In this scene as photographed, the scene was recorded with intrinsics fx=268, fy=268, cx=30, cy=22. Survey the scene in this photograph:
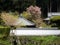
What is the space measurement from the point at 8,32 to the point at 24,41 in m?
1.40

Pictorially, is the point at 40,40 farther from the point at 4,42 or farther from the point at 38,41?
the point at 4,42

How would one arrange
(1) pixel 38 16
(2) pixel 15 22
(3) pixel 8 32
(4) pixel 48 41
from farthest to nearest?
1. (1) pixel 38 16
2. (2) pixel 15 22
3. (3) pixel 8 32
4. (4) pixel 48 41

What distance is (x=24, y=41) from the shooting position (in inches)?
584

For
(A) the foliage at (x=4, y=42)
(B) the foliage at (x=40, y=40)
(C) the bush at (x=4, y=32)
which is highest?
(C) the bush at (x=4, y=32)

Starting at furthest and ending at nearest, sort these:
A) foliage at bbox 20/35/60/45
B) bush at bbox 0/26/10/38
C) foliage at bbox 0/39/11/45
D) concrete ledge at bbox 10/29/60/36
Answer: concrete ledge at bbox 10/29/60/36, bush at bbox 0/26/10/38, foliage at bbox 0/39/11/45, foliage at bbox 20/35/60/45

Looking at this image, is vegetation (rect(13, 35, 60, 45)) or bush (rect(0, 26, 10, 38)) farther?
bush (rect(0, 26, 10, 38))

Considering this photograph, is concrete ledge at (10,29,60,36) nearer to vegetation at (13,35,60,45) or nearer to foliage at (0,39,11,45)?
vegetation at (13,35,60,45)

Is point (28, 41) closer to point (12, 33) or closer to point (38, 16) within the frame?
point (12, 33)

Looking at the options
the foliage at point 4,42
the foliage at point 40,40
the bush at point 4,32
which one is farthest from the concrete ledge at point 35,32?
the foliage at point 4,42

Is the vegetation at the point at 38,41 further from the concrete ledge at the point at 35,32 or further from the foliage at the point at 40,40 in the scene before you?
the concrete ledge at the point at 35,32

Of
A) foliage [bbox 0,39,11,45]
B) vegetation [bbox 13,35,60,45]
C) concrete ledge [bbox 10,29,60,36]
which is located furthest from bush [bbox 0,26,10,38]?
vegetation [bbox 13,35,60,45]

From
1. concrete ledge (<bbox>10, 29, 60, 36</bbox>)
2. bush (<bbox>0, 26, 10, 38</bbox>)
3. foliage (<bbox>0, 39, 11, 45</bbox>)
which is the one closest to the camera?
foliage (<bbox>0, 39, 11, 45</bbox>)

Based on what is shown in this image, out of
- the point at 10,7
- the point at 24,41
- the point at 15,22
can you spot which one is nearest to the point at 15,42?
the point at 24,41

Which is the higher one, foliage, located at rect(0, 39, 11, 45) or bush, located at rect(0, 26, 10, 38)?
bush, located at rect(0, 26, 10, 38)
